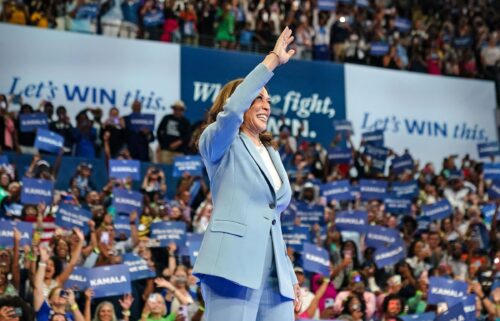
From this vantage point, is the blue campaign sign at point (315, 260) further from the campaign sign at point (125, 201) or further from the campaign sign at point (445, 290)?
the campaign sign at point (125, 201)

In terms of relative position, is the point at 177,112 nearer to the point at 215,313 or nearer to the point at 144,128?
the point at 144,128

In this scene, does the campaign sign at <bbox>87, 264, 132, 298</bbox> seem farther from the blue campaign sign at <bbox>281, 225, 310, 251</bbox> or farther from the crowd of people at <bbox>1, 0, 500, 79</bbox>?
the crowd of people at <bbox>1, 0, 500, 79</bbox>

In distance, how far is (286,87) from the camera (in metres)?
13.5

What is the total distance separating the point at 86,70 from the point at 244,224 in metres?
9.59

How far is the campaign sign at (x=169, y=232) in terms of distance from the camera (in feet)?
27.4

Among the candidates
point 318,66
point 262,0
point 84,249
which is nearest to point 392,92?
point 318,66

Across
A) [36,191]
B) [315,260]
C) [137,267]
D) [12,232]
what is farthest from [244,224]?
[36,191]

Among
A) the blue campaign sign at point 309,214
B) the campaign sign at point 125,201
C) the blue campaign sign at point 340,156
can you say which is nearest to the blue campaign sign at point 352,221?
the blue campaign sign at point 309,214

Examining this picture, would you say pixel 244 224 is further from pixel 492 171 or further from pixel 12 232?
pixel 492 171

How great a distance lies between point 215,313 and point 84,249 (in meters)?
5.07

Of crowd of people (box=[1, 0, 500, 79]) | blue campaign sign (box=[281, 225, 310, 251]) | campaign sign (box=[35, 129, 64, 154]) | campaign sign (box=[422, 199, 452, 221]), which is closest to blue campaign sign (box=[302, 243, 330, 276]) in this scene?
blue campaign sign (box=[281, 225, 310, 251])

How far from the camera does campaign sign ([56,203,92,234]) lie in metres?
8.23

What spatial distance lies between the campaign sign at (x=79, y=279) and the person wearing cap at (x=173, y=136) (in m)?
4.06

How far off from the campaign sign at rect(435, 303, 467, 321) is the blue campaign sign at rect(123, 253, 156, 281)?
235 cm
